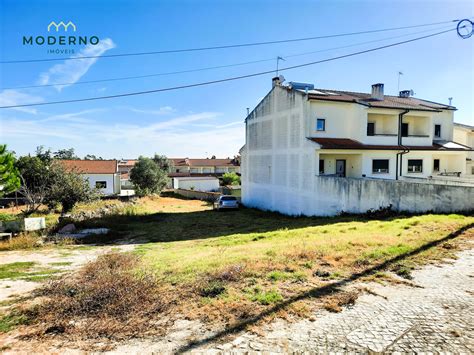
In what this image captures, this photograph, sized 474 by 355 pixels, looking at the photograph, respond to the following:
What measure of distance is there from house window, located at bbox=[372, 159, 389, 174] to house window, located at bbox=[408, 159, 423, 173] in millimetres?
2641

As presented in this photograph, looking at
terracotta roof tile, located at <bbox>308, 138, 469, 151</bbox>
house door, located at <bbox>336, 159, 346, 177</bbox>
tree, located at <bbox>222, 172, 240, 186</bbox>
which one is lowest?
tree, located at <bbox>222, 172, 240, 186</bbox>

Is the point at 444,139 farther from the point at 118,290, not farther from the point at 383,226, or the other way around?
the point at 118,290

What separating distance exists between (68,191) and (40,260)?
1301 centimetres

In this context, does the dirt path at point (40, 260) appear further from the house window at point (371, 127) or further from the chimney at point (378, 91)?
the chimney at point (378, 91)

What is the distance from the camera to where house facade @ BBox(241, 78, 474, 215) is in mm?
20672

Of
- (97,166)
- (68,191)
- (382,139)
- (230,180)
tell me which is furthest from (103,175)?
(382,139)

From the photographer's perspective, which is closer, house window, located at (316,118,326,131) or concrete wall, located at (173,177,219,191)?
house window, located at (316,118,326,131)

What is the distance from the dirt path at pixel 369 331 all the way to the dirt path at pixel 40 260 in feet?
13.8

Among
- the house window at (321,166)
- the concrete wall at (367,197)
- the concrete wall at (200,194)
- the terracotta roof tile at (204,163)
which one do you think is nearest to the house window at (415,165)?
the house window at (321,166)

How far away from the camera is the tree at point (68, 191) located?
859 inches

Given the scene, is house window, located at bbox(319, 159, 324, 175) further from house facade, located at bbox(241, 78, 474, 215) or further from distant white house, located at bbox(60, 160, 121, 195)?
distant white house, located at bbox(60, 160, 121, 195)

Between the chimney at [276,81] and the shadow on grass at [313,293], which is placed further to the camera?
the chimney at [276,81]

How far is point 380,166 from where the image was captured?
21406 mm

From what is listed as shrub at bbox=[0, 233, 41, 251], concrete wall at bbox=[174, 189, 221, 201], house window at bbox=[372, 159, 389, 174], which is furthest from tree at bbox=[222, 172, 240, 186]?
shrub at bbox=[0, 233, 41, 251]
